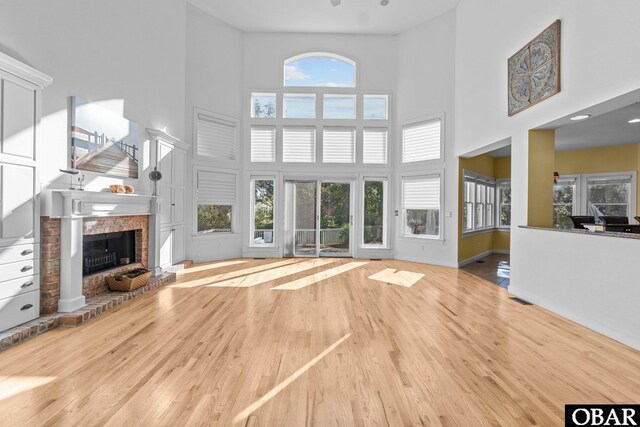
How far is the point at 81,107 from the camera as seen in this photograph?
11.9ft

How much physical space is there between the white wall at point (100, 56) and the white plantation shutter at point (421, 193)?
205 inches

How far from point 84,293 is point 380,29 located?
7.84 meters

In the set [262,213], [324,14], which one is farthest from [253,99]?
[262,213]

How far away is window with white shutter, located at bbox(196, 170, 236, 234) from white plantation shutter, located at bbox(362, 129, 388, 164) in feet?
10.8

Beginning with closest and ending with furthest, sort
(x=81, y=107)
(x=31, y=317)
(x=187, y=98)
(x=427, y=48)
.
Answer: (x=31, y=317)
(x=81, y=107)
(x=187, y=98)
(x=427, y=48)

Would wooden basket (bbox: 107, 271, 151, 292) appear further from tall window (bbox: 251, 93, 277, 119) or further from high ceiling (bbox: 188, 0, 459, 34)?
high ceiling (bbox: 188, 0, 459, 34)

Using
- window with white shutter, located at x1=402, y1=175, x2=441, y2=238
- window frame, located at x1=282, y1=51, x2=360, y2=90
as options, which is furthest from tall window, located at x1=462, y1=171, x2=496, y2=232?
window frame, located at x1=282, y1=51, x2=360, y2=90

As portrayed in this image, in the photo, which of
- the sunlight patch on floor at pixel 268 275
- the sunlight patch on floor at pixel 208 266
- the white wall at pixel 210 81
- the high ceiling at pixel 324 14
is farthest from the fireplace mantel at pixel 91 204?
the high ceiling at pixel 324 14

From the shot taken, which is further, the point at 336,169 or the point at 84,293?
the point at 336,169

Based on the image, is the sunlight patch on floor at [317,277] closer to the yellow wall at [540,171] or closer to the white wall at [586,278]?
the white wall at [586,278]

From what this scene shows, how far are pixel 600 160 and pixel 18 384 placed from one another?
430 inches

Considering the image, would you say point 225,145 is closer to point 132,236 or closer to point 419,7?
point 132,236

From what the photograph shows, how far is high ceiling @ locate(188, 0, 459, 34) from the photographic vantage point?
21.3 ft

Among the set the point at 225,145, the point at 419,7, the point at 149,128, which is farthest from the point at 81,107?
the point at 419,7
